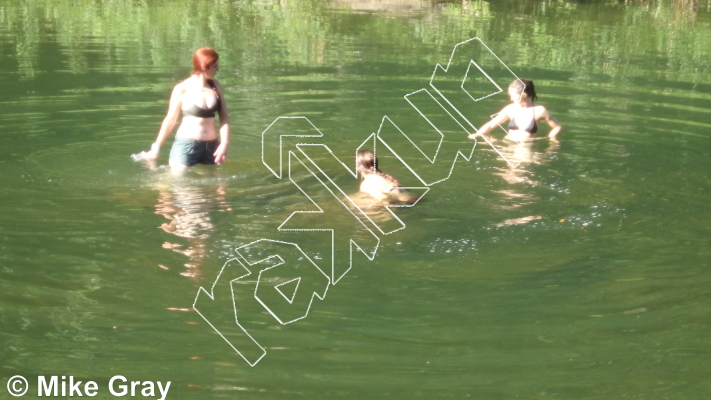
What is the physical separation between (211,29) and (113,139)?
1038cm

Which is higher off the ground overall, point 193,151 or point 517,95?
point 517,95

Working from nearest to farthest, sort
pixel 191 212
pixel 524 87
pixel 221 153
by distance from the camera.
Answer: pixel 191 212 → pixel 221 153 → pixel 524 87

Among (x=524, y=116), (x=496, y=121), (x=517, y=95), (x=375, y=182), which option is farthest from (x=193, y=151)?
(x=524, y=116)

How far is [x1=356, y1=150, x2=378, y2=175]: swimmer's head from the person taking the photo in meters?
7.91

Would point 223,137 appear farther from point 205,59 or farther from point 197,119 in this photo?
point 205,59

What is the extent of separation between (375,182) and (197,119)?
5.99ft

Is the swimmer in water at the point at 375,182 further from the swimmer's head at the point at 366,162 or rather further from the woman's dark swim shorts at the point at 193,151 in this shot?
the woman's dark swim shorts at the point at 193,151

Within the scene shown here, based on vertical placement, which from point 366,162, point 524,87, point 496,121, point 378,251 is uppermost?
point 524,87

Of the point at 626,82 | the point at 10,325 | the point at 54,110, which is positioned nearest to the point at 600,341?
the point at 10,325

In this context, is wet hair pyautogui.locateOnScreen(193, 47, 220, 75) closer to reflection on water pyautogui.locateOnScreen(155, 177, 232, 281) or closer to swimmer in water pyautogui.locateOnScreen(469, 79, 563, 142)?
reflection on water pyautogui.locateOnScreen(155, 177, 232, 281)

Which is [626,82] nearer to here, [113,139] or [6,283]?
[113,139]

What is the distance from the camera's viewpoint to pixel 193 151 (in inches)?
333

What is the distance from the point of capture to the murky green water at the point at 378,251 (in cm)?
501

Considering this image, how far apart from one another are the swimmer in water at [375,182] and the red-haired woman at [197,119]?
52.3 inches
